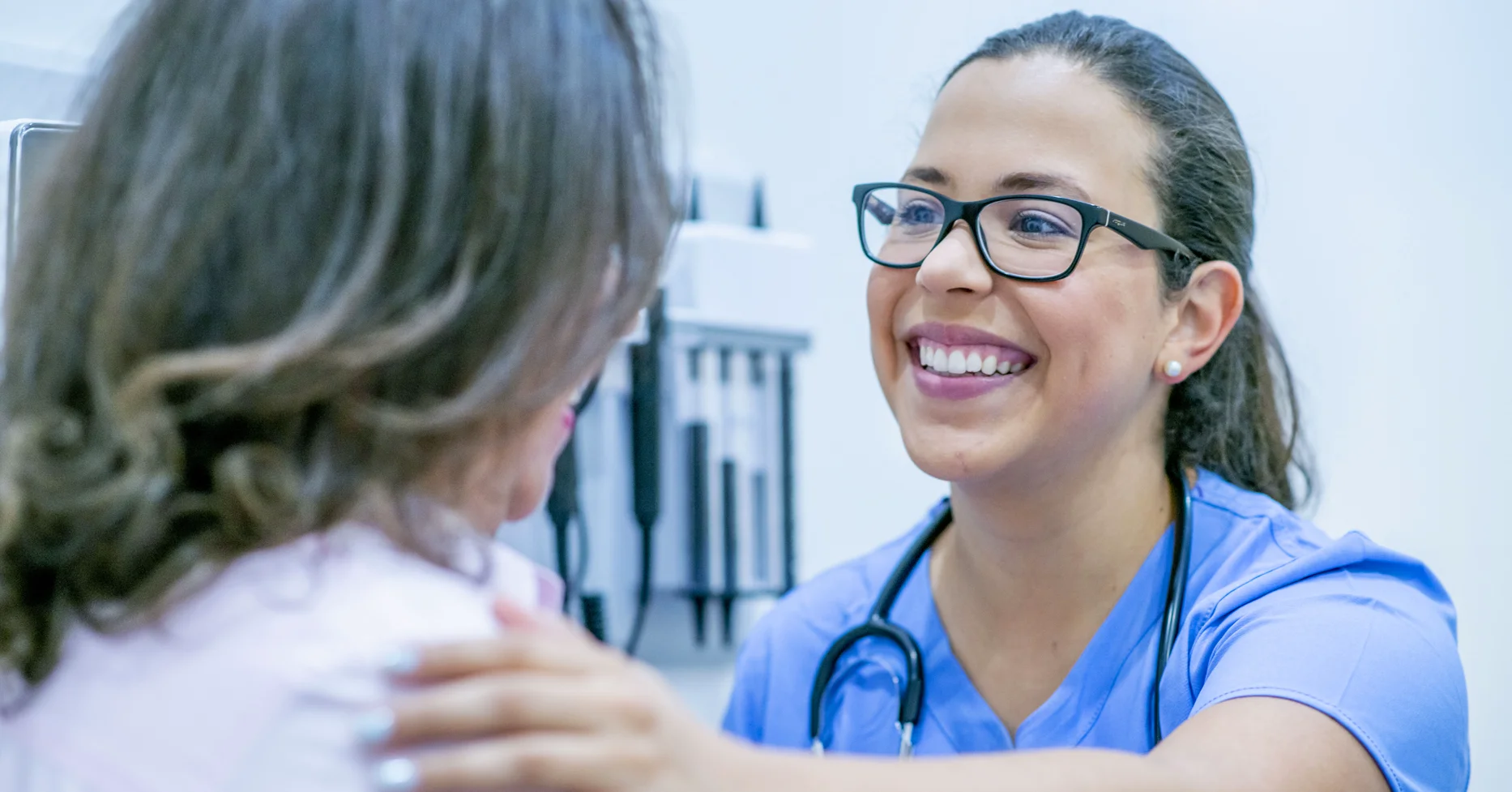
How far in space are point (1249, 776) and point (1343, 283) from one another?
1.14m

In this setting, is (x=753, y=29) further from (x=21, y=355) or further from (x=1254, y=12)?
(x=21, y=355)

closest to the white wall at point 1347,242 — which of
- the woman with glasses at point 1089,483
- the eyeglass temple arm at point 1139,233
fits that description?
the woman with glasses at point 1089,483

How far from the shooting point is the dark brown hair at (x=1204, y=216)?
122 centimetres

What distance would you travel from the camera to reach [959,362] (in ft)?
3.99

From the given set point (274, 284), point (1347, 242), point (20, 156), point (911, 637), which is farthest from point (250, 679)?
point (1347, 242)

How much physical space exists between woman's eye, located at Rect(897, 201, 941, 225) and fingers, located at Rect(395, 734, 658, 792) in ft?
2.70

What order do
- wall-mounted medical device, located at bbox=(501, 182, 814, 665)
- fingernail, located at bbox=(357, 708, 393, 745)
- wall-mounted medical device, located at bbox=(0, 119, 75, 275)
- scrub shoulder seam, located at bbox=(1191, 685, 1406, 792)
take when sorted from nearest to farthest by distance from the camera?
fingernail, located at bbox=(357, 708, 393, 745)
wall-mounted medical device, located at bbox=(0, 119, 75, 275)
scrub shoulder seam, located at bbox=(1191, 685, 1406, 792)
wall-mounted medical device, located at bbox=(501, 182, 814, 665)

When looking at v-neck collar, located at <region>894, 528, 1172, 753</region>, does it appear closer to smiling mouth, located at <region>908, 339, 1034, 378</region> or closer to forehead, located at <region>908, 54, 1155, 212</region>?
smiling mouth, located at <region>908, 339, 1034, 378</region>

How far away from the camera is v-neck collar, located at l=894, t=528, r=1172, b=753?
1.19 m

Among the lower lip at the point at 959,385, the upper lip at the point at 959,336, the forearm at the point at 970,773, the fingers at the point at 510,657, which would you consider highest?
the fingers at the point at 510,657

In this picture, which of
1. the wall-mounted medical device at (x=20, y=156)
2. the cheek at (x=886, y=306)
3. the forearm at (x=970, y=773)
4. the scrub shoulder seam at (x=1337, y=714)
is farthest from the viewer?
the cheek at (x=886, y=306)

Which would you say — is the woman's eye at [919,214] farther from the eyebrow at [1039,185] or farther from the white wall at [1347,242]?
the white wall at [1347,242]

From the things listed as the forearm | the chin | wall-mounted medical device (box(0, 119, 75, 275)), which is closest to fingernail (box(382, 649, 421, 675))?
the forearm

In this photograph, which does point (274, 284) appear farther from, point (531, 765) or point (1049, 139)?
point (1049, 139)
